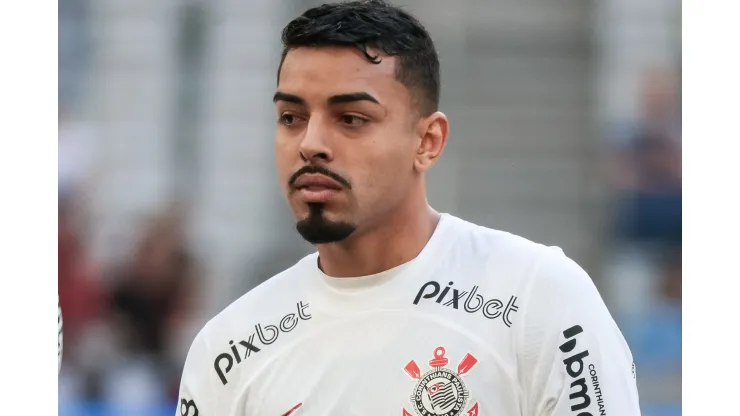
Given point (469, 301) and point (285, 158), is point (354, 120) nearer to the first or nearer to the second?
point (285, 158)

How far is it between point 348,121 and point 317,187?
0.69ft

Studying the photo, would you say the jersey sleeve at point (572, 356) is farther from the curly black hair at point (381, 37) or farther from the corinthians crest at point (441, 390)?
the curly black hair at point (381, 37)

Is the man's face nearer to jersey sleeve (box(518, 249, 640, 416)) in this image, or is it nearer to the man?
the man

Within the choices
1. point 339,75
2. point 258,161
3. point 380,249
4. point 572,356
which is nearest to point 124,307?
point 258,161

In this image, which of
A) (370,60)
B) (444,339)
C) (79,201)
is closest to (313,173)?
(370,60)

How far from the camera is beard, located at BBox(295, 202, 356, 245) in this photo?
3.06m

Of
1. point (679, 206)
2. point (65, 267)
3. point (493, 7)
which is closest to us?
point (679, 206)

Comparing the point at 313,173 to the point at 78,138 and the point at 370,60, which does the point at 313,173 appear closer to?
the point at 370,60

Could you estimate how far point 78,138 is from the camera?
6418 mm

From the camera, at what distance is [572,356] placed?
2891 mm

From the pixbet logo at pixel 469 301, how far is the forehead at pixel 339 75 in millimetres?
571

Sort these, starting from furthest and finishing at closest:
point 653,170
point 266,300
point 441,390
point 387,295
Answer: point 653,170, point 266,300, point 387,295, point 441,390

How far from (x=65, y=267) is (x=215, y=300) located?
880mm

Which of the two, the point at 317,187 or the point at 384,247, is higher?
the point at 317,187
